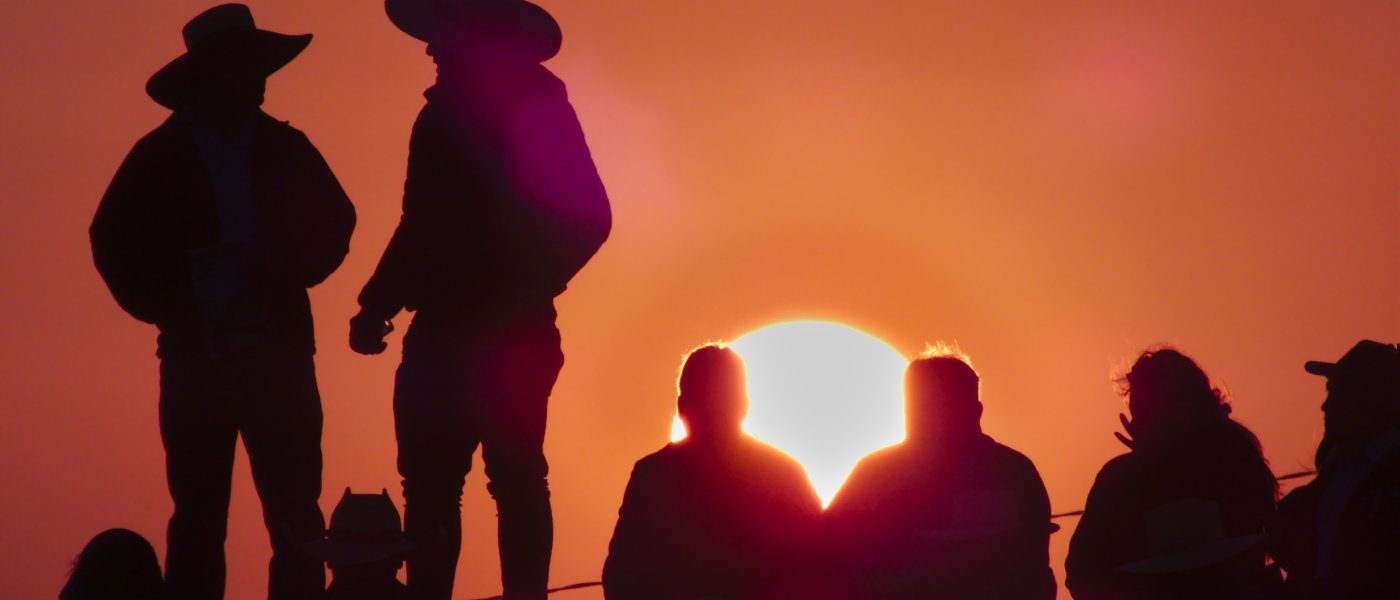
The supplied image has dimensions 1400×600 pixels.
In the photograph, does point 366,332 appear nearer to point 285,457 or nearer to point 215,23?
point 285,457

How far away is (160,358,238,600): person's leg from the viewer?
8.20m

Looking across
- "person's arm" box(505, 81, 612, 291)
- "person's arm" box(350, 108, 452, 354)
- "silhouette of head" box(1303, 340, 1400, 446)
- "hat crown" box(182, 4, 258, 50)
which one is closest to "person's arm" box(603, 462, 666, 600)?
"person's arm" box(505, 81, 612, 291)

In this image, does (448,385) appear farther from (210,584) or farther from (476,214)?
(210,584)

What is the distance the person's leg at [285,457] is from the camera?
27.1ft

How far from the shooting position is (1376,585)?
7.87 metres

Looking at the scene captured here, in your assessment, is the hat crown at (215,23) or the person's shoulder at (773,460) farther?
the hat crown at (215,23)

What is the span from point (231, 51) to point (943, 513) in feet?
12.5

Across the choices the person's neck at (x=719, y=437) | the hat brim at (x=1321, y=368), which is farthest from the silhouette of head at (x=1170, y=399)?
the person's neck at (x=719, y=437)

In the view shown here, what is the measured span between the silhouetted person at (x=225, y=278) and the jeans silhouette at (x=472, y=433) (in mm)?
Result: 449

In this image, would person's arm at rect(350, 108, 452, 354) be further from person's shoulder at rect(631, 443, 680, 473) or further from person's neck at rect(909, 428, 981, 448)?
person's neck at rect(909, 428, 981, 448)

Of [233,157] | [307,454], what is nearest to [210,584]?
[307,454]

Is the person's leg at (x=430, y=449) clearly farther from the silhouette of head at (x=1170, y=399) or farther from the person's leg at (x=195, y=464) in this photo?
the silhouette of head at (x=1170, y=399)

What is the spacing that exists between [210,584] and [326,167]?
6.48 ft

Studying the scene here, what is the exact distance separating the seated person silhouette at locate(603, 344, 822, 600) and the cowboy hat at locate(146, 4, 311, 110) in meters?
2.42
